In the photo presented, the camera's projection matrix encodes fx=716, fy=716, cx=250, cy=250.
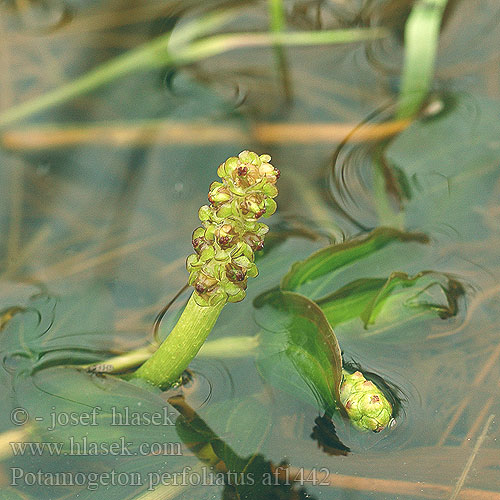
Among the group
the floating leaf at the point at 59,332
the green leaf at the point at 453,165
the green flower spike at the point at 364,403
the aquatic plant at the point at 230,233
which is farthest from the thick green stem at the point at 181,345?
the green leaf at the point at 453,165

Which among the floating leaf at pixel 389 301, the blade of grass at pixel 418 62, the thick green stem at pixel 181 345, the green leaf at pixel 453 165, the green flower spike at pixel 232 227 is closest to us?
the green flower spike at pixel 232 227

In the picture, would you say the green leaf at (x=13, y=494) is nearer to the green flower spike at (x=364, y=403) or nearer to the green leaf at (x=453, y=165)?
the green flower spike at (x=364, y=403)

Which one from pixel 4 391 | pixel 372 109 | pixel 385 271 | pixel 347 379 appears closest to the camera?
pixel 347 379

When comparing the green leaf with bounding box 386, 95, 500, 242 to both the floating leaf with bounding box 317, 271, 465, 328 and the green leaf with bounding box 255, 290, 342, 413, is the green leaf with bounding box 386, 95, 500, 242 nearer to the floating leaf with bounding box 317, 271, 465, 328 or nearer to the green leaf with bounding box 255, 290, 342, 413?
the floating leaf with bounding box 317, 271, 465, 328

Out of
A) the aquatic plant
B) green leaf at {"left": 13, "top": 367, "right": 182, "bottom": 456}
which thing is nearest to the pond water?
green leaf at {"left": 13, "top": 367, "right": 182, "bottom": 456}

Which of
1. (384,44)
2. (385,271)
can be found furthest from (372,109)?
(385,271)

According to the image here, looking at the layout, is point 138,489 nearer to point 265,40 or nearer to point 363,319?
point 363,319

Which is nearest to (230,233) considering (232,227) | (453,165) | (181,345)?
(232,227)
